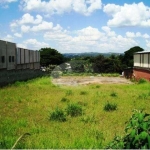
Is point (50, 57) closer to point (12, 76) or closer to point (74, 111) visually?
point (12, 76)

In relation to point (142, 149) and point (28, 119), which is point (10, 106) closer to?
point (28, 119)

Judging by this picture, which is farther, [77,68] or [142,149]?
[77,68]

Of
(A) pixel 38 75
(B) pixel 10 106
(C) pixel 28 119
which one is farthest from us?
(A) pixel 38 75

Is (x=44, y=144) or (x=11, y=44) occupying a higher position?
(x=11, y=44)

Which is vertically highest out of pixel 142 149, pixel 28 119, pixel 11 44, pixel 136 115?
pixel 11 44

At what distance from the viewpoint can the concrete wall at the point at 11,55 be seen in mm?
34250

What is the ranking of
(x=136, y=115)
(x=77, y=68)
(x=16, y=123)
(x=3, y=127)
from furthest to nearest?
(x=77, y=68), (x=16, y=123), (x=3, y=127), (x=136, y=115)

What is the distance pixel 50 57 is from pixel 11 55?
51.8m

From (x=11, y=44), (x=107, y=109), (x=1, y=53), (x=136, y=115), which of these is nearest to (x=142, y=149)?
(x=136, y=115)

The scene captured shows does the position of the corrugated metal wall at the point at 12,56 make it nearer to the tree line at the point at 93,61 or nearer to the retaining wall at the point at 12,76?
the retaining wall at the point at 12,76

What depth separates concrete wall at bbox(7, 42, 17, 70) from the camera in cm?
3425

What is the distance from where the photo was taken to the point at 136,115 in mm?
3891

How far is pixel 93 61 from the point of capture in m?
62.8

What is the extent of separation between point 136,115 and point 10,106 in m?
9.88
